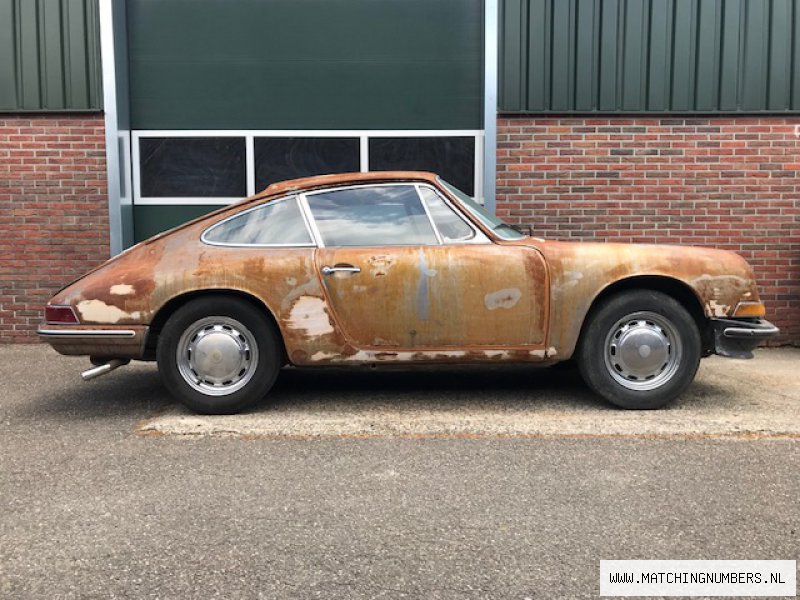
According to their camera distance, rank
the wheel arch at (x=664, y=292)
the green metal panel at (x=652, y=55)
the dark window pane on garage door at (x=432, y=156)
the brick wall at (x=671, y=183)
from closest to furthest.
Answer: the wheel arch at (x=664, y=292) < the green metal panel at (x=652, y=55) < the brick wall at (x=671, y=183) < the dark window pane on garage door at (x=432, y=156)

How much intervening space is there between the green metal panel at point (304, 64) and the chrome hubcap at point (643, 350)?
12.4 ft

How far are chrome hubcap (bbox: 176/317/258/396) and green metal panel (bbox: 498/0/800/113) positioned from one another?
4334 mm

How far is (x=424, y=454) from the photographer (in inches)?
148

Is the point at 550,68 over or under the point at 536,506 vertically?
over

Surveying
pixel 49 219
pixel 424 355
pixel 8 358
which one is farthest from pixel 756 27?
pixel 8 358

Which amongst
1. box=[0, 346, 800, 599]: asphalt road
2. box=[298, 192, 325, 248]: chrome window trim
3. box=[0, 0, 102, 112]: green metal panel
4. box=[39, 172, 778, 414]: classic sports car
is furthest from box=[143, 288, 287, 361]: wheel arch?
box=[0, 0, 102, 112]: green metal panel

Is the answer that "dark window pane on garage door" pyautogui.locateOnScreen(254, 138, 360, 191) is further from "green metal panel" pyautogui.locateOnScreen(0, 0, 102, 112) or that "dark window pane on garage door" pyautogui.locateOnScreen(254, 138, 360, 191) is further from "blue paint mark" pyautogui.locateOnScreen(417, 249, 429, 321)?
"blue paint mark" pyautogui.locateOnScreen(417, 249, 429, 321)

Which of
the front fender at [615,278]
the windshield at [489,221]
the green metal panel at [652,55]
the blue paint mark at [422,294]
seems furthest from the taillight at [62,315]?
the green metal panel at [652,55]

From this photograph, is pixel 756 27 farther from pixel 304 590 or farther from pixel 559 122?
pixel 304 590

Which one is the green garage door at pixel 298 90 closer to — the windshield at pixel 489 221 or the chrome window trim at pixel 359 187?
the windshield at pixel 489 221

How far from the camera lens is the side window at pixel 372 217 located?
469 centimetres

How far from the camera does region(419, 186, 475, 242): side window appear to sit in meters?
4.69

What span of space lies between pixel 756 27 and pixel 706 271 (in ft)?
13.8

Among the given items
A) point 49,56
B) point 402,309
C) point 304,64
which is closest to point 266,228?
point 402,309
